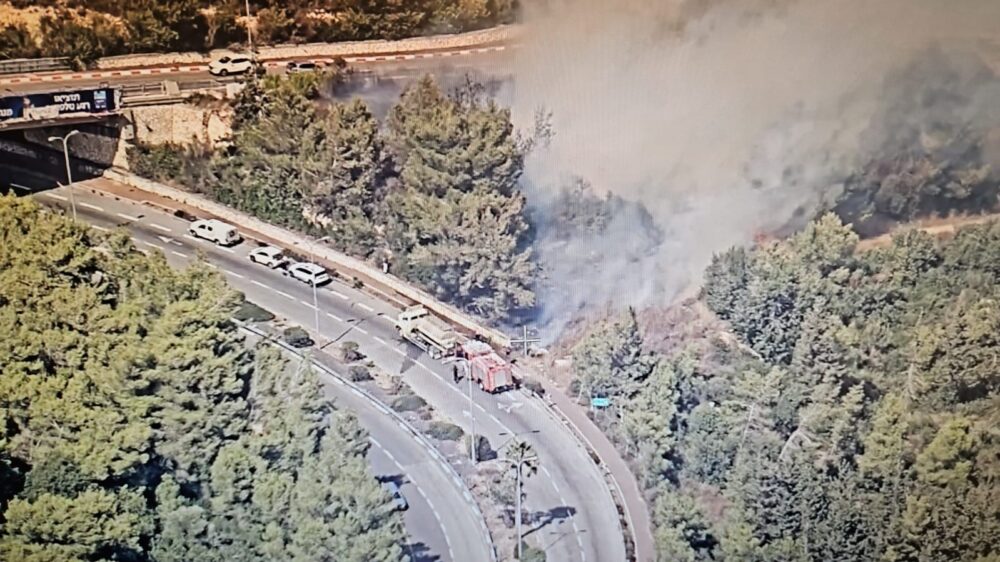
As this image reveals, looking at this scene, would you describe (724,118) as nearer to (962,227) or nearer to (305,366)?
(962,227)

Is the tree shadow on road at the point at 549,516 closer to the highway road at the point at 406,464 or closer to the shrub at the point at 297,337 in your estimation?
the highway road at the point at 406,464

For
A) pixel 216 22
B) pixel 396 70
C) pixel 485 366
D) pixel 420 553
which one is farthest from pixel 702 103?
pixel 420 553

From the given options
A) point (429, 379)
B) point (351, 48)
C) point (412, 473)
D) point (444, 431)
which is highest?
point (351, 48)

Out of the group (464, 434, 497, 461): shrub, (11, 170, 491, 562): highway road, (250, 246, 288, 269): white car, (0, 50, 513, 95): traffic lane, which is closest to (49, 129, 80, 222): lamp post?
(11, 170, 491, 562): highway road

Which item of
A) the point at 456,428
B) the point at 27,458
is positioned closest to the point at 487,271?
the point at 456,428

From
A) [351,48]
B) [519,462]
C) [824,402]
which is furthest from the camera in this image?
[824,402]

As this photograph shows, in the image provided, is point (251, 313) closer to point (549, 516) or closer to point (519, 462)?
point (519, 462)
